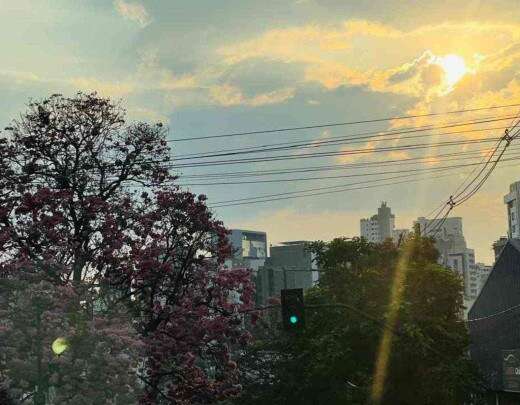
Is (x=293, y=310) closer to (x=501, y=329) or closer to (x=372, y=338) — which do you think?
(x=372, y=338)

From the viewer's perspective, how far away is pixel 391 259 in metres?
39.0

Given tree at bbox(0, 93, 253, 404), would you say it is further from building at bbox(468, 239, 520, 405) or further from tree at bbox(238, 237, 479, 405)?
building at bbox(468, 239, 520, 405)

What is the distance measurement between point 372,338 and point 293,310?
16111 millimetres

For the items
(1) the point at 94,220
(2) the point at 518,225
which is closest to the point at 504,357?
(1) the point at 94,220

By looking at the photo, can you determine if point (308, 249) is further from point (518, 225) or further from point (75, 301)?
point (518, 225)

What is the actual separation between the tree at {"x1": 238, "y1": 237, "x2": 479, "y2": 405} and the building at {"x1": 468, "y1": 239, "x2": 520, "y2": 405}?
555 cm

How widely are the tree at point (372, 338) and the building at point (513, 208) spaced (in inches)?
4486

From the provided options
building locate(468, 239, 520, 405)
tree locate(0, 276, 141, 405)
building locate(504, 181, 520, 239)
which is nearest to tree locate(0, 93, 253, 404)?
tree locate(0, 276, 141, 405)

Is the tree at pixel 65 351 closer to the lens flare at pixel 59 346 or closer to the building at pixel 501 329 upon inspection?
the lens flare at pixel 59 346

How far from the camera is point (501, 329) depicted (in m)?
43.9

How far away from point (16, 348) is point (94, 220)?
18.5ft

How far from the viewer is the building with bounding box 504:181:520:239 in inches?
5753

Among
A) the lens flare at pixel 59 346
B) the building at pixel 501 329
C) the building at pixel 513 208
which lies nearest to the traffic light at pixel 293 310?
the lens flare at pixel 59 346

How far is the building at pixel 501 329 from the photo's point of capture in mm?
40625
